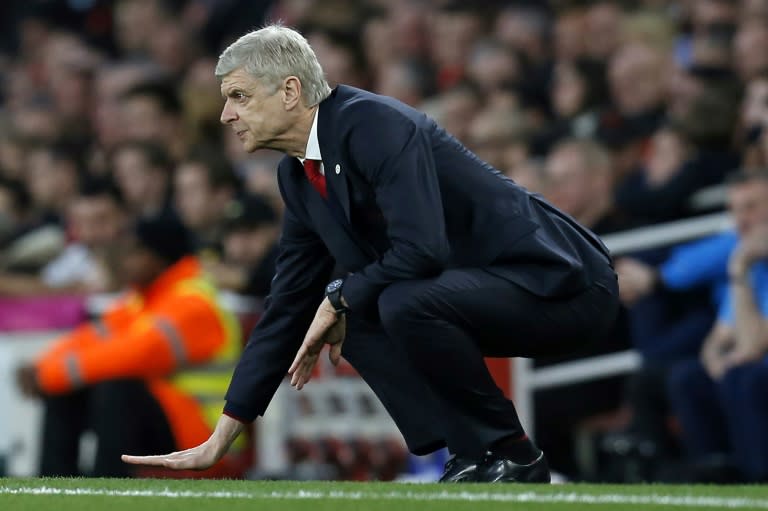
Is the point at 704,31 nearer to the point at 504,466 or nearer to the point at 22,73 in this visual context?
the point at 504,466

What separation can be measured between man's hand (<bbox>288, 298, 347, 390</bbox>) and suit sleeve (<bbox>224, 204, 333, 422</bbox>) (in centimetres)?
35

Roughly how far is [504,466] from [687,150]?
140 inches

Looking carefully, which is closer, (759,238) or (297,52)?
(297,52)

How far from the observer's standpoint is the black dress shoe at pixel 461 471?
15.8ft

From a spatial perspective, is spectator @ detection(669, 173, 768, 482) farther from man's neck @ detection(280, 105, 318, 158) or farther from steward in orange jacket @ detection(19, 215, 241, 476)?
man's neck @ detection(280, 105, 318, 158)

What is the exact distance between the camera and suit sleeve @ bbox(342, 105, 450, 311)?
447cm

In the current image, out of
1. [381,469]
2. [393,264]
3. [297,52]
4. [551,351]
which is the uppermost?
[297,52]

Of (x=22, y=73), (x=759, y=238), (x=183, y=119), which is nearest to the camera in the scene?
(x=759, y=238)

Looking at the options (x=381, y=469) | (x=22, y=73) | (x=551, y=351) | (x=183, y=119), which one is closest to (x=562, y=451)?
(x=381, y=469)

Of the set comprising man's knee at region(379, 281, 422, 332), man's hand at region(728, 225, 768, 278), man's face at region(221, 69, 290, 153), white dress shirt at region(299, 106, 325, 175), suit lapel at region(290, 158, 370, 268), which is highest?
man's face at region(221, 69, 290, 153)

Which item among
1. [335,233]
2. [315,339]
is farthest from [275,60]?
[315,339]

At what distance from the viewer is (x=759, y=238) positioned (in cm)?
705

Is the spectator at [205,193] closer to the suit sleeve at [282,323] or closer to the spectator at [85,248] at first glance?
the spectator at [85,248]

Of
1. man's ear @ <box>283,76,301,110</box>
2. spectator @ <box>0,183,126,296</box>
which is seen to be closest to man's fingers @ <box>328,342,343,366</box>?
man's ear @ <box>283,76,301,110</box>
